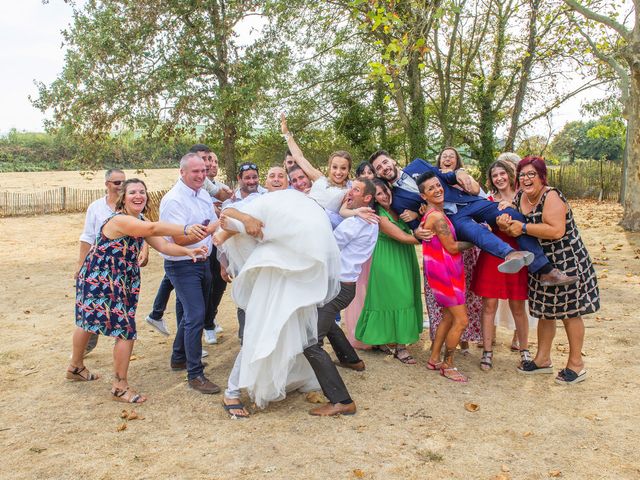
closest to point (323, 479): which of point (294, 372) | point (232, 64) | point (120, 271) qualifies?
point (294, 372)

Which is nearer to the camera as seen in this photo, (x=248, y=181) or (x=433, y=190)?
(x=433, y=190)

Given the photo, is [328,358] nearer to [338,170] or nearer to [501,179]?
[338,170]

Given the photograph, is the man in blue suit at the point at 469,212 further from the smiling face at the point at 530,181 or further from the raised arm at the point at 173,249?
the raised arm at the point at 173,249

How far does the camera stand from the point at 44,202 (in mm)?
21953

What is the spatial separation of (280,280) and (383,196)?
1.55 m

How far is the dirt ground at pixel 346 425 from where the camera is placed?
140 inches

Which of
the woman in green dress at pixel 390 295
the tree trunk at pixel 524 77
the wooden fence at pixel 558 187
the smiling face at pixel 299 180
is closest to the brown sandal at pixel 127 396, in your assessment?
the woman in green dress at pixel 390 295

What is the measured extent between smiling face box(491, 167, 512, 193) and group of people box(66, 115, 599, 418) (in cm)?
2

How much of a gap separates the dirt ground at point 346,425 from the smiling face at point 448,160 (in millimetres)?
1937

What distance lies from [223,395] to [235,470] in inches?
49.9

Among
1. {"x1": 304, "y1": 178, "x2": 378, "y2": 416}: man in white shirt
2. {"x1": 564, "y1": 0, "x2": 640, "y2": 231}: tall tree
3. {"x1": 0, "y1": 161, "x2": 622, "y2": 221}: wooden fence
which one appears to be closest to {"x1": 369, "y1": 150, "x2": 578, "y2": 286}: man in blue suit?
{"x1": 304, "y1": 178, "x2": 378, "y2": 416}: man in white shirt

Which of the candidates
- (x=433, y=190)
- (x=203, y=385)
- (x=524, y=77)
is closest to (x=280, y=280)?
(x=203, y=385)

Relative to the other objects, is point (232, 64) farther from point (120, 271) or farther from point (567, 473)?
point (567, 473)

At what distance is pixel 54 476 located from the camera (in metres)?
3.49
